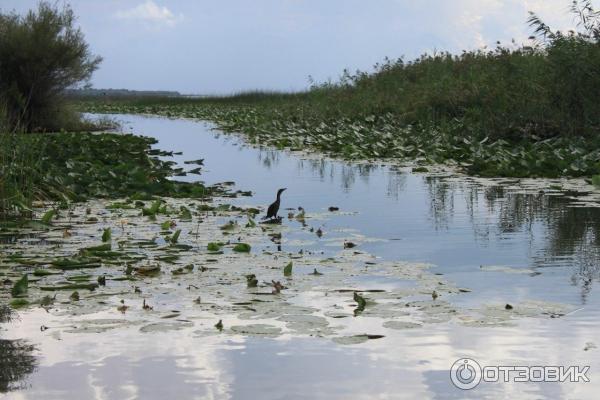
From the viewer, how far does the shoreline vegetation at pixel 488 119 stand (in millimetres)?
14383

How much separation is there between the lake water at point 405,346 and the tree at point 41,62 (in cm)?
1802

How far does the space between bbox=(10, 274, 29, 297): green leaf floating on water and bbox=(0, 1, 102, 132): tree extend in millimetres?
19651

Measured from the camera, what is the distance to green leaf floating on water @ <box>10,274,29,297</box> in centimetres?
565

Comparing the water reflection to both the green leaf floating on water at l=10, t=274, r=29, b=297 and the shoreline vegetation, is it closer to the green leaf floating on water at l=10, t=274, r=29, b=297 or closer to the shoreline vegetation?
the green leaf floating on water at l=10, t=274, r=29, b=297

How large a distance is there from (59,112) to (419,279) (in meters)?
21.5

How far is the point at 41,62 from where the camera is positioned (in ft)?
82.1

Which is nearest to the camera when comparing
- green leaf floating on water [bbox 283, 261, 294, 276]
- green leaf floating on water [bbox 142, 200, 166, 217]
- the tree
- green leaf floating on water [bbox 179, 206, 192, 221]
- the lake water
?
the lake water

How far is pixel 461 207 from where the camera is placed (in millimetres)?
9992

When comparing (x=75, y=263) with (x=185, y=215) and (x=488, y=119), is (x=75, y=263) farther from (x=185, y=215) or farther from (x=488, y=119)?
(x=488, y=119)

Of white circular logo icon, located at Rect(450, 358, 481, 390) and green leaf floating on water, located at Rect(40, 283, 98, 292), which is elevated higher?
green leaf floating on water, located at Rect(40, 283, 98, 292)

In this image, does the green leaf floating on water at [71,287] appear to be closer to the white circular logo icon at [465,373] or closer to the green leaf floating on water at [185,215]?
the white circular logo icon at [465,373]

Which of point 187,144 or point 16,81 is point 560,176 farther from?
point 16,81

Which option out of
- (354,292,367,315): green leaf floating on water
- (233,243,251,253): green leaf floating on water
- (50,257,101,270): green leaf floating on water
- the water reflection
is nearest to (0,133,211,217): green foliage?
(233,243,251,253): green leaf floating on water

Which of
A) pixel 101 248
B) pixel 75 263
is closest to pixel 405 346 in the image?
pixel 75 263
